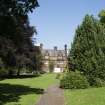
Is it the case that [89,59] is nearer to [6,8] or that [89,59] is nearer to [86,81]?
[86,81]

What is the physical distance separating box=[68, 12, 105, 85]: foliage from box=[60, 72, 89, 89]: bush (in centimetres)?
143

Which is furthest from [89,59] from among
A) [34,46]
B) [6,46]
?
[34,46]

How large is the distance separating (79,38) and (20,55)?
26.7m

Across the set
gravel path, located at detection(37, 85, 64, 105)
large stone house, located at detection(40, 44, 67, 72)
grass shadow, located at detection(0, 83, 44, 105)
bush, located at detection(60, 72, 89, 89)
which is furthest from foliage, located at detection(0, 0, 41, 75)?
large stone house, located at detection(40, 44, 67, 72)

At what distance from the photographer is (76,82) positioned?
33.7m

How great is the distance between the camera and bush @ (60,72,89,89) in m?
33.7

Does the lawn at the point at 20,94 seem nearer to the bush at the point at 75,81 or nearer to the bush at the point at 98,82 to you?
the bush at the point at 75,81

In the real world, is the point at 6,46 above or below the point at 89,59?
above

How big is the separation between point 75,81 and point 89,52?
343 cm

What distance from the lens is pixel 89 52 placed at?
35375mm

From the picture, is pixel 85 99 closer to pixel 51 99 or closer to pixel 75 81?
pixel 51 99

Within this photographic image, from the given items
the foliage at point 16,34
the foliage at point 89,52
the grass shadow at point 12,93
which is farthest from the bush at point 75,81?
the foliage at point 16,34

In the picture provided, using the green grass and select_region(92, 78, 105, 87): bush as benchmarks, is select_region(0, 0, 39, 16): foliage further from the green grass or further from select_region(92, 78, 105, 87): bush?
select_region(92, 78, 105, 87): bush

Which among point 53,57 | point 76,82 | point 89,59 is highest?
point 53,57
